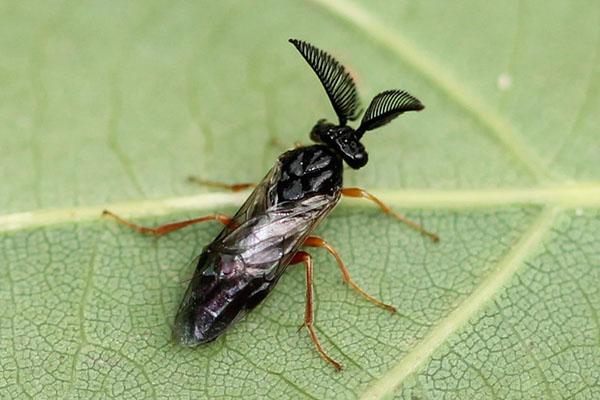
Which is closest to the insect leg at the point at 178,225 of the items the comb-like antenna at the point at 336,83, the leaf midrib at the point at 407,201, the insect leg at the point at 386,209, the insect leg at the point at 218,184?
the leaf midrib at the point at 407,201

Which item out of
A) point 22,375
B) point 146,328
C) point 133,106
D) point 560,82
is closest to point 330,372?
point 146,328

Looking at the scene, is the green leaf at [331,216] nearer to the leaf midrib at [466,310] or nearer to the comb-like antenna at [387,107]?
the leaf midrib at [466,310]

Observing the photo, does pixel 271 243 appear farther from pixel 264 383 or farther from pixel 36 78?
pixel 36 78

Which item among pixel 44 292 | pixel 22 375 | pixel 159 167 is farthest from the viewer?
pixel 159 167

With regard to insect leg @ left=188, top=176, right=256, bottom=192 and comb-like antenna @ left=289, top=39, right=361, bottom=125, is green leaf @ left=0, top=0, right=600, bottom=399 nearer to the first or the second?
insect leg @ left=188, top=176, right=256, bottom=192

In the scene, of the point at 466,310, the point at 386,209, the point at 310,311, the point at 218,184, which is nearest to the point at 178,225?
the point at 218,184

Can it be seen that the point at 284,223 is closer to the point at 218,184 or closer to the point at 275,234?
the point at 275,234

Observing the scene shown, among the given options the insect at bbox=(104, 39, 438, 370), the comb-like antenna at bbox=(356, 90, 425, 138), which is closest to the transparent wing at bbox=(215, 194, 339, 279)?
the insect at bbox=(104, 39, 438, 370)
